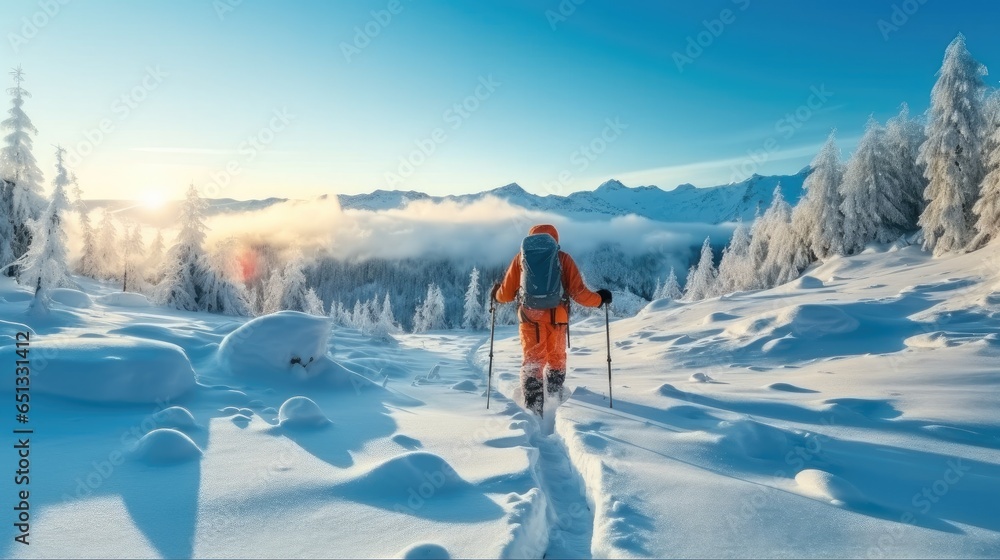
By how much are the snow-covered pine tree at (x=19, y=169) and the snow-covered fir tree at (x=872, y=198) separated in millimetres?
38155

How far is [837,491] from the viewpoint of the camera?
3.23 meters

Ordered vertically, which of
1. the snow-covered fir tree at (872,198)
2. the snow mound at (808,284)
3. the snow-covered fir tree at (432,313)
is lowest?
the snow-covered fir tree at (432,313)

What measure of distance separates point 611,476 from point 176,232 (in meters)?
31.9

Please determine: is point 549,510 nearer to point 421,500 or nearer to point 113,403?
point 421,500

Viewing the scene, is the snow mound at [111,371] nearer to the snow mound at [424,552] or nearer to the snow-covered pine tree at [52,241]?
the snow mound at [424,552]

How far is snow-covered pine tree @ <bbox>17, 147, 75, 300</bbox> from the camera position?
13953 millimetres

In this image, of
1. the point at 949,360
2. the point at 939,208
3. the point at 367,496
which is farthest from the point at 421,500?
the point at 939,208

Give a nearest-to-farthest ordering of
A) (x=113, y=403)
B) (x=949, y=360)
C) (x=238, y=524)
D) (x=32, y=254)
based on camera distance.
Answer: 1. (x=238, y=524)
2. (x=113, y=403)
3. (x=949, y=360)
4. (x=32, y=254)

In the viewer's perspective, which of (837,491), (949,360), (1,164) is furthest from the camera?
(1,164)

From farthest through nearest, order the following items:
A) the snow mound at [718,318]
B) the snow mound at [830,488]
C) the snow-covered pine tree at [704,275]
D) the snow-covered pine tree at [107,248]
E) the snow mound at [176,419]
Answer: the snow-covered pine tree at [107,248], the snow-covered pine tree at [704,275], the snow mound at [718,318], the snow mound at [176,419], the snow mound at [830,488]

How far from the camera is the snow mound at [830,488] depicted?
3.16 meters

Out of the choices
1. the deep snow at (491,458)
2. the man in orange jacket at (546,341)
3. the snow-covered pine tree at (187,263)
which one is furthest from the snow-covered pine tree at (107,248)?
the man in orange jacket at (546,341)

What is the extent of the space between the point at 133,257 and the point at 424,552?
55.0m

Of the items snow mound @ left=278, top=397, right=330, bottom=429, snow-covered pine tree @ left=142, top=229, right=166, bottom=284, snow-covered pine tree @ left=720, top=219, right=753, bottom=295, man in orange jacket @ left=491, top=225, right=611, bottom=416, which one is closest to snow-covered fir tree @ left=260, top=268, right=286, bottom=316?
snow-covered pine tree @ left=142, top=229, right=166, bottom=284
